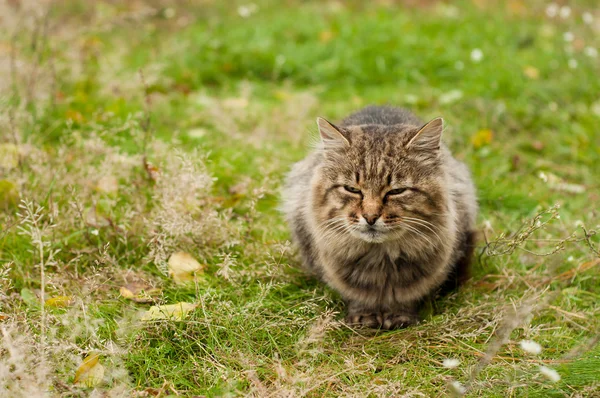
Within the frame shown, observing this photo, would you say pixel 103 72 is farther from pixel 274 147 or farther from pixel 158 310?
pixel 158 310

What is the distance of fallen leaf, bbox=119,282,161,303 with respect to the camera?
287 cm

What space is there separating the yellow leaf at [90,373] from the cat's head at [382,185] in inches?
45.5

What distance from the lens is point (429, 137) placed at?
2887mm

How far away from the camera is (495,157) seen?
480 centimetres

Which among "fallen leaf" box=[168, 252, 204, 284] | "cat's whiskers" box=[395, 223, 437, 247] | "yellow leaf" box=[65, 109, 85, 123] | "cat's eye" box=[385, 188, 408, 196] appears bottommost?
"fallen leaf" box=[168, 252, 204, 284]

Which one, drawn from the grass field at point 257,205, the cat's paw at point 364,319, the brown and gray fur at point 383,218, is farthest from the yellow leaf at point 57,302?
the cat's paw at point 364,319

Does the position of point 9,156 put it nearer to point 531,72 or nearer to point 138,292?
point 138,292

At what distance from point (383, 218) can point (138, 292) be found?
123 centimetres

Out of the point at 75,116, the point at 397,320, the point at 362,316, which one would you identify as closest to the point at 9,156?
the point at 75,116

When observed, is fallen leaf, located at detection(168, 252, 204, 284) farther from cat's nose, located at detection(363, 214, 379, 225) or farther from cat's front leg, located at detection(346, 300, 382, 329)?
cat's nose, located at detection(363, 214, 379, 225)

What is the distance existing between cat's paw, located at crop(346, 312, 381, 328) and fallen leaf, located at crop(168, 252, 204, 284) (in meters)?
0.80

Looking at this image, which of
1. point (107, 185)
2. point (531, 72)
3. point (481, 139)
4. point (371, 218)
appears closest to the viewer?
point (371, 218)

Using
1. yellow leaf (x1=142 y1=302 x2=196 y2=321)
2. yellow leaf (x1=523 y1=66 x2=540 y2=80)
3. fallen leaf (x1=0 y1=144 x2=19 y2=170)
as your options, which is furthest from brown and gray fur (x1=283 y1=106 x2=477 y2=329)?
yellow leaf (x1=523 y1=66 x2=540 y2=80)

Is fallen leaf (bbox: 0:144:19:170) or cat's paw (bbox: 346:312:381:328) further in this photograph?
fallen leaf (bbox: 0:144:19:170)
